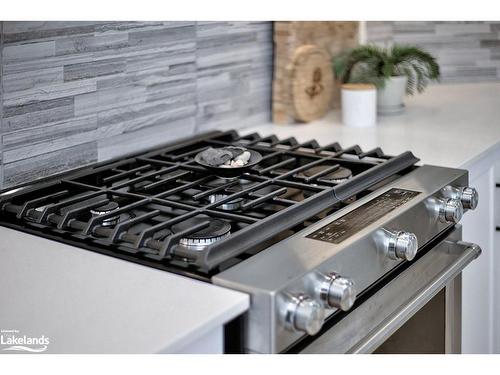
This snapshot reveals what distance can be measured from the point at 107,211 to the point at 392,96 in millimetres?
1183

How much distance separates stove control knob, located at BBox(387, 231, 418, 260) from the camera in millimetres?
1275

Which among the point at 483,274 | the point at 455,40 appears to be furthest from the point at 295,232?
the point at 455,40

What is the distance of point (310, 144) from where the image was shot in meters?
1.78

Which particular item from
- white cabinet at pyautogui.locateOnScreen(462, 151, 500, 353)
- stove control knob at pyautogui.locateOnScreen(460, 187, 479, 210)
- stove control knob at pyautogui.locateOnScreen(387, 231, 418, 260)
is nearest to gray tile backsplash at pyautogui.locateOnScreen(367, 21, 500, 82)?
white cabinet at pyautogui.locateOnScreen(462, 151, 500, 353)

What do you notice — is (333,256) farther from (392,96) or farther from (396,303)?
(392,96)

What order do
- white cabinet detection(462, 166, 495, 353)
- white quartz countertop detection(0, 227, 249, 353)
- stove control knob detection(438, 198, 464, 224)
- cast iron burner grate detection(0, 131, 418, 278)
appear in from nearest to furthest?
white quartz countertop detection(0, 227, 249, 353), cast iron burner grate detection(0, 131, 418, 278), stove control knob detection(438, 198, 464, 224), white cabinet detection(462, 166, 495, 353)

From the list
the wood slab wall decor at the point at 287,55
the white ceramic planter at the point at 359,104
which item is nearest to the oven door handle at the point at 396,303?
the white ceramic planter at the point at 359,104

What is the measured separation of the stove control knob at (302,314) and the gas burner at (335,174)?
49 cm

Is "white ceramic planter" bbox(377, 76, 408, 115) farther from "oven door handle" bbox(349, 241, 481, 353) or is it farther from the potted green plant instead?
"oven door handle" bbox(349, 241, 481, 353)

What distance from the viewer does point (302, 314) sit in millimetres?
1036

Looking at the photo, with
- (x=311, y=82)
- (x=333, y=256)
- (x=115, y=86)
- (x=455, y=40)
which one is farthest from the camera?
(x=455, y=40)

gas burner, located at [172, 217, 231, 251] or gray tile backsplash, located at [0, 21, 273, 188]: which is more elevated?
gray tile backsplash, located at [0, 21, 273, 188]

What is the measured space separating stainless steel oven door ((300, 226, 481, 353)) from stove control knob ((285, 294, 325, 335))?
0.09 metres

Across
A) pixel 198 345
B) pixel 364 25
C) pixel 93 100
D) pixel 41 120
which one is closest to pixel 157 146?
pixel 93 100
